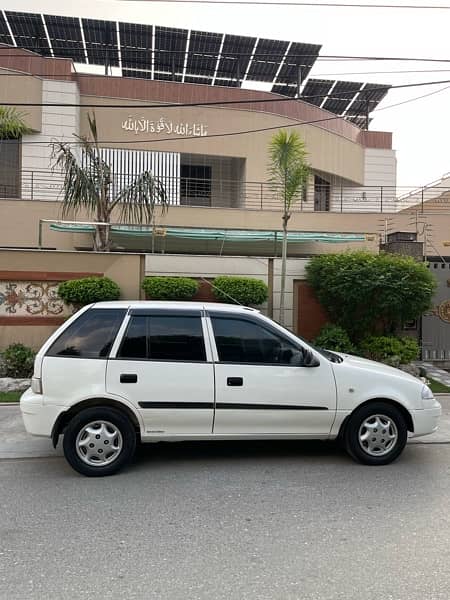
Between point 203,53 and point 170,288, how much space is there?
59.9 feet

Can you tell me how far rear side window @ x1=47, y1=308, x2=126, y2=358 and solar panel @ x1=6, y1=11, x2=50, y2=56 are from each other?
68.8 ft

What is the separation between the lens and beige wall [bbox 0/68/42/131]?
17484mm

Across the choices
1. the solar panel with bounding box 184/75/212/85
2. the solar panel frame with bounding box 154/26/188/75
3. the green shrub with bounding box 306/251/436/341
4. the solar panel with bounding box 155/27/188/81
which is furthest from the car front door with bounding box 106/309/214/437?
the solar panel with bounding box 184/75/212/85

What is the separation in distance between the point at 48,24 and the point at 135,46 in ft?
12.7

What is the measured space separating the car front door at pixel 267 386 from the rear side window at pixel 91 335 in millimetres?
1056

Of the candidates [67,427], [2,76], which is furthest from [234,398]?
[2,76]

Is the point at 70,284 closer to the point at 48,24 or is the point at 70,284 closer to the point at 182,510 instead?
the point at 182,510

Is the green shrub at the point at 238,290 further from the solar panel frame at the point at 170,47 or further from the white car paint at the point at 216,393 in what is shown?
the solar panel frame at the point at 170,47

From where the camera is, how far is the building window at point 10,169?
1834cm

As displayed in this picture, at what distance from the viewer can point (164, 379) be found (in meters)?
5.09

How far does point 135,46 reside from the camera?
23.6m

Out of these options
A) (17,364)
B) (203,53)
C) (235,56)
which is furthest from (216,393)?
(203,53)

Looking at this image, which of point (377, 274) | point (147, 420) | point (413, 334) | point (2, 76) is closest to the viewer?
point (147, 420)

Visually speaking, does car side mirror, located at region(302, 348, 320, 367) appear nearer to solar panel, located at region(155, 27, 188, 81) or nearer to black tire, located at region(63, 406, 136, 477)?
black tire, located at region(63, 406, 136, 477)
